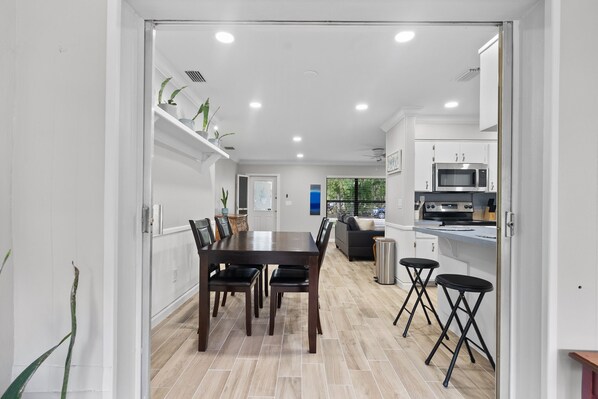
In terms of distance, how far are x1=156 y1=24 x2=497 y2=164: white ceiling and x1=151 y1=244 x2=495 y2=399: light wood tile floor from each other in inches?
75.7

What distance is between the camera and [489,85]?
6.19 ft

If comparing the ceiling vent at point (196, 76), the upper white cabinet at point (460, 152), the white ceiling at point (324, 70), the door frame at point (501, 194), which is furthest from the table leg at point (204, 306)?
the upper white cabinet at point (460, 152)

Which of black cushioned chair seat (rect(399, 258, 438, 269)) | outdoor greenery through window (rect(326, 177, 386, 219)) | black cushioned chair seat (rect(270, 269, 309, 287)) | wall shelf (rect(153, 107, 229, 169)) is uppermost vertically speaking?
wall shelf (rect(153, 107, 229, 169))

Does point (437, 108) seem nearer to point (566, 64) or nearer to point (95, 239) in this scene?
point (566, 64)

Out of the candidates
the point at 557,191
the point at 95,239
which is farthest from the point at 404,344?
the point at 95,239

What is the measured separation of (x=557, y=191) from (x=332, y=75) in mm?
2284

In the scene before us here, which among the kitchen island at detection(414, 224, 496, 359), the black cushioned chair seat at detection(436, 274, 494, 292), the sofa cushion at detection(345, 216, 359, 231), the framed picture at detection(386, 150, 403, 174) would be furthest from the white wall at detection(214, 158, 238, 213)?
the black cushioned chair seat at detection(436, 274, 494, 292)

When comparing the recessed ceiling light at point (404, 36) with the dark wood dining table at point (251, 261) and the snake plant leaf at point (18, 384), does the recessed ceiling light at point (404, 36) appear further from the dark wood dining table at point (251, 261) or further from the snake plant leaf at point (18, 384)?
the snake plant leaf at point (18, 384)

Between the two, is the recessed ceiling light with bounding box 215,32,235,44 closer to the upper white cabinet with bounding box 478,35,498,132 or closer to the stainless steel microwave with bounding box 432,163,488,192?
the upper white cabinet with bounding box 478,35,498,132

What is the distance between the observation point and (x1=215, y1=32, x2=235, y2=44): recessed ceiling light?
213 centimetres

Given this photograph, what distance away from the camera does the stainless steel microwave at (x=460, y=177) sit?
4.22 meters

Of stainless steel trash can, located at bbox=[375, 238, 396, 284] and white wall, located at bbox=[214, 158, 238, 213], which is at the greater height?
white wall, located at bbox=[214, 158, 238, 213]

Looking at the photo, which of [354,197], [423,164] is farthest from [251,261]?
[354,197]

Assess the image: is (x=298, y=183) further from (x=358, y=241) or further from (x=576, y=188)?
(x=576, y=188)
